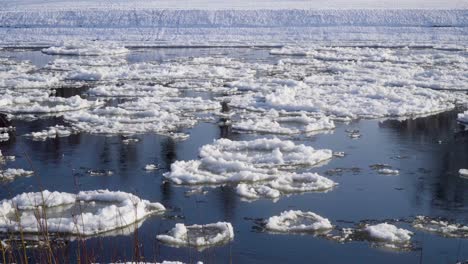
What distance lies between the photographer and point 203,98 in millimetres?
18875

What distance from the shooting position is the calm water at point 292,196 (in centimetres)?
813

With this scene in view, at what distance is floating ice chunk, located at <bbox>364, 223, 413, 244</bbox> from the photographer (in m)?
8.48

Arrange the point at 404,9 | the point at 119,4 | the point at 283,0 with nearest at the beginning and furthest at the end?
the point at 404,9, the point at 119,4, the point at 283,0

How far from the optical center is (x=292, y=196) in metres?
10.1

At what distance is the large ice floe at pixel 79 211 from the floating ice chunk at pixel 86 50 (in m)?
21.8

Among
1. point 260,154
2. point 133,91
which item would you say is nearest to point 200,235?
point 260,154

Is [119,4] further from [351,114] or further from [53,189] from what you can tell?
[53,189]

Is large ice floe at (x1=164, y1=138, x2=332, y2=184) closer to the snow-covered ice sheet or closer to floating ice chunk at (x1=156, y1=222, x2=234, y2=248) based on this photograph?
the snow-covered ice sheet

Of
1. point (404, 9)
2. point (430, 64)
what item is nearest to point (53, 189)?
point (430, 64)

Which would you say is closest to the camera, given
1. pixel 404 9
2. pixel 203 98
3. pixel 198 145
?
pixel 198 145

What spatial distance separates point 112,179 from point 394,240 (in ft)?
14.9

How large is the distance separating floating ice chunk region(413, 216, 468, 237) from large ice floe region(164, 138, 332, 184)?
203 centimetres

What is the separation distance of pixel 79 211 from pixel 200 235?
181 cm

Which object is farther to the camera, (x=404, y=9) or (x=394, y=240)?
(x=404, y=9)
